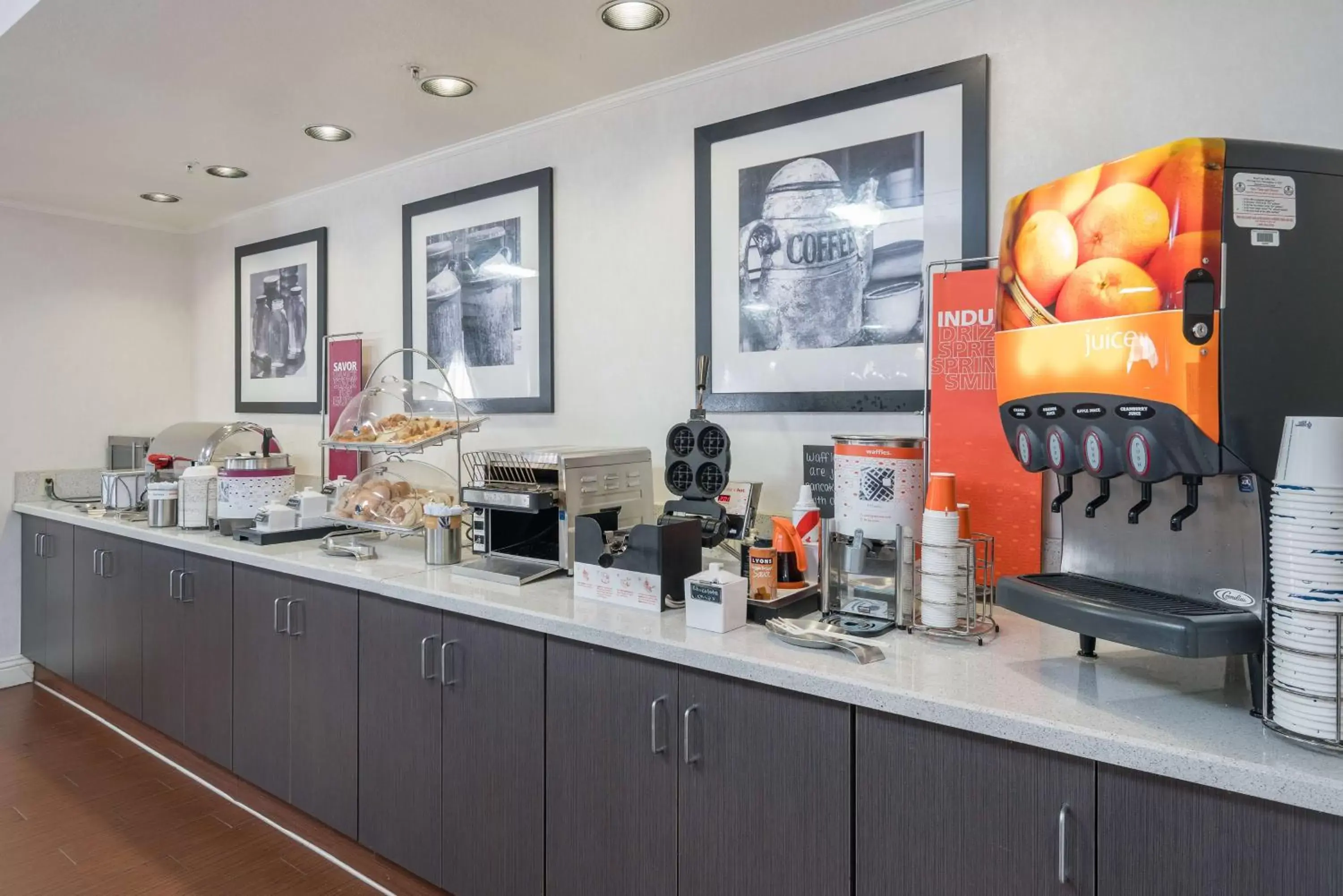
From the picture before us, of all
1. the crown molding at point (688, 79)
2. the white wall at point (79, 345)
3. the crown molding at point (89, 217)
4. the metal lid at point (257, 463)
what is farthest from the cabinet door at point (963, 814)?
the crown molding at point (89, 217)

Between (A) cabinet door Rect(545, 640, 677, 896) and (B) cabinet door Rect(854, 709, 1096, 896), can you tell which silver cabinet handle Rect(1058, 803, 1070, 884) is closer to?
(B) cabinet door Rect(854, 709, 1096, 896)

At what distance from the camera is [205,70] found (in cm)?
247

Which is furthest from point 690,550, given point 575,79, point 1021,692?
point 575,79

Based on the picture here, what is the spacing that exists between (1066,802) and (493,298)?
2.53 m

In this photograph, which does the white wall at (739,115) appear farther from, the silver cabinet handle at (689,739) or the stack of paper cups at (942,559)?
the silver cabinet handle at (689,739)

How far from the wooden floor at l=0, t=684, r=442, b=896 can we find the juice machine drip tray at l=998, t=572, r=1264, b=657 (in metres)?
1.84

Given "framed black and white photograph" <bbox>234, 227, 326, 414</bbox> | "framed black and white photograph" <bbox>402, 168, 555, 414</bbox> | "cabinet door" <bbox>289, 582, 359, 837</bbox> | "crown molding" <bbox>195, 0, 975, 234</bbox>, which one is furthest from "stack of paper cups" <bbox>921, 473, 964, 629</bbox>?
"framed black and white photograph" <bbox>234, 227, 326, 414</bbox>

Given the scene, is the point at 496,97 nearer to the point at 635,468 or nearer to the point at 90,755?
the point at 635,468

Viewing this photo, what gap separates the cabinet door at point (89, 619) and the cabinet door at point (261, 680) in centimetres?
120

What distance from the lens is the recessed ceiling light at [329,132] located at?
9.72 ft

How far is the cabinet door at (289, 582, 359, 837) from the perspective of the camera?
2.29m

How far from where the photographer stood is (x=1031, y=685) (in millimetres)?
1316

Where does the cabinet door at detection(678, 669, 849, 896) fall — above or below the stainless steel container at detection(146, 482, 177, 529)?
below

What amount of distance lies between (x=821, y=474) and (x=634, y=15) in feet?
4.34
